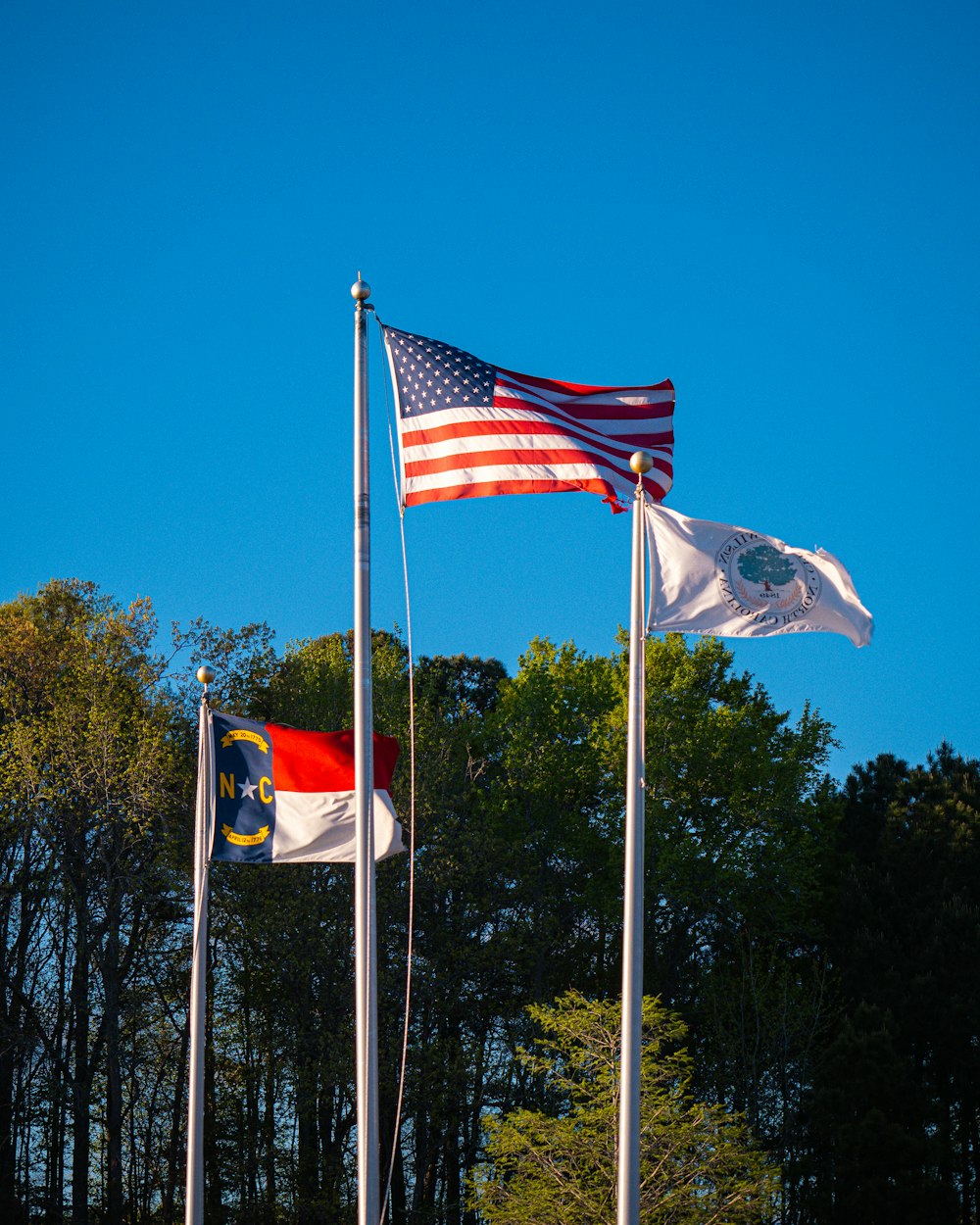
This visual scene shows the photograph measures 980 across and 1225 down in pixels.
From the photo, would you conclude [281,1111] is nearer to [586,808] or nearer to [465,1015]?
[465,1015]

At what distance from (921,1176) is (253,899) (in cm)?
1678

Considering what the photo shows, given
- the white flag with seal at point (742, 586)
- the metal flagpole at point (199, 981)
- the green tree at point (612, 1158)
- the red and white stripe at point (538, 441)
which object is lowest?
the green tree at point (612, 1158)

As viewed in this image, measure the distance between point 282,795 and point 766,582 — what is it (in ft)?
21.6

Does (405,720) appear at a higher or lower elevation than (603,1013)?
higher

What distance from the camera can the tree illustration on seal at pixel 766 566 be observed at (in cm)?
1444

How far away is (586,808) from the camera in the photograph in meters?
46.3

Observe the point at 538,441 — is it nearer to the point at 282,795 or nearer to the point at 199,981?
the point at 282,795

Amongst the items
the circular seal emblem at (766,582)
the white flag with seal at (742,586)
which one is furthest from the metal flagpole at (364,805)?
the circular seal emblem at (766,582)

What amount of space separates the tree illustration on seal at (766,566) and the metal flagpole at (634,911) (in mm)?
1007

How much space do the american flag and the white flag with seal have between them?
1.15 meters

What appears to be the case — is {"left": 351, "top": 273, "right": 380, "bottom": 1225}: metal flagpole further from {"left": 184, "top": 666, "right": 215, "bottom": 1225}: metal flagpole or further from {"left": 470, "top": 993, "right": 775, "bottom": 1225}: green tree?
{"left": 470, "top": 993, "right": 775, "bottom": 1225}: green tree

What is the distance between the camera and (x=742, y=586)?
47.7 feet

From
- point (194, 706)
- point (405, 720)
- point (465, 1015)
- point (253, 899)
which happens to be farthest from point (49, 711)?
point (465, 1015)

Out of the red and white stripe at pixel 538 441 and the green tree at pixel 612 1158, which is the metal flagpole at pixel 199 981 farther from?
the green tree at pixel 612 1158
